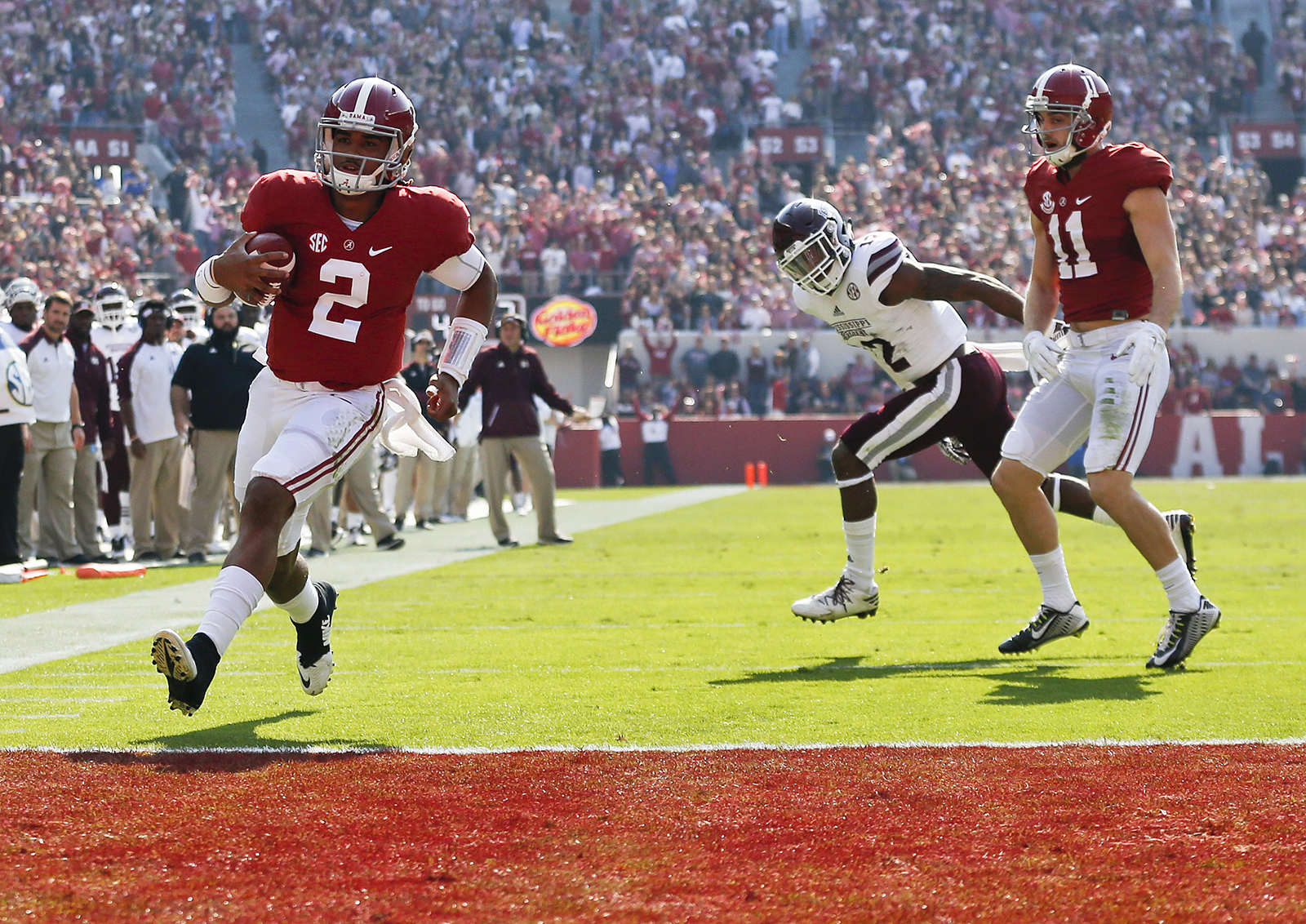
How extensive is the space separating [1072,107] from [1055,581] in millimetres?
1743

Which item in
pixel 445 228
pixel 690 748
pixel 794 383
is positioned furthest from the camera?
pixel 794 383

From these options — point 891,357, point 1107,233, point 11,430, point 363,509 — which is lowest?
point 363,509

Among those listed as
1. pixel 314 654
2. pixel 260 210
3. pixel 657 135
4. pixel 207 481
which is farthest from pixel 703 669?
pixel 657 135

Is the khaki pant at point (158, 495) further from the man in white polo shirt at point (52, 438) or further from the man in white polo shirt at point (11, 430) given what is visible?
the man in white polo shirt at point (11, 430)

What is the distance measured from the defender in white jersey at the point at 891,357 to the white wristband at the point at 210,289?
2549 millimetres

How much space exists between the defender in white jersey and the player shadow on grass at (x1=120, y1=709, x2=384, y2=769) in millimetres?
2814

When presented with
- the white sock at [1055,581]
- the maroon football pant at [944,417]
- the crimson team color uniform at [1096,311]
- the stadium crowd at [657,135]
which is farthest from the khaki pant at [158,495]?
the stadium crowd at [657,135]

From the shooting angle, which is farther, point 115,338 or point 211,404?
point 115,338

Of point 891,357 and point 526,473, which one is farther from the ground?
point 891,357

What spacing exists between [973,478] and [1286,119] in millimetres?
12498

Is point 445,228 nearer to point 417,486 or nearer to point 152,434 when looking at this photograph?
point 152,434

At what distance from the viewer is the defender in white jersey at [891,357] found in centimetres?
641

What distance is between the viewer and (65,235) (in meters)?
25.9

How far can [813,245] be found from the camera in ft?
21.0
